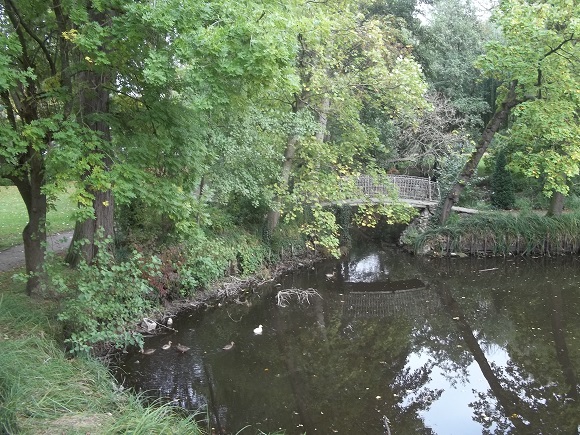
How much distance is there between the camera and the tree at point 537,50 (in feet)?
39.3

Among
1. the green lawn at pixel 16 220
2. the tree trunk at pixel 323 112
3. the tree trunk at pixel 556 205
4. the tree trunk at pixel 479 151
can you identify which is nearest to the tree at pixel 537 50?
the tree trunk at pixel 479 151

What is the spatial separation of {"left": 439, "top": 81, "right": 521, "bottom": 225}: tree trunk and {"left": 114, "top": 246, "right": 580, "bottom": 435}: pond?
4179 millimetres

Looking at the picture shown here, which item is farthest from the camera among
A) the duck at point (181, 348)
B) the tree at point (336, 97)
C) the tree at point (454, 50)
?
the tree at point (454, 50)

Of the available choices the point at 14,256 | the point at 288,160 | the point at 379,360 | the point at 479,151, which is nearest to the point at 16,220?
the point at 14,256

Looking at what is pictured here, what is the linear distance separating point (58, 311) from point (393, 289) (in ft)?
29.9

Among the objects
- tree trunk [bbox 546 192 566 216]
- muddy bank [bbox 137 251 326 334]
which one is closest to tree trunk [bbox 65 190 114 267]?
muddy bank [bbox 137 251 326 334]

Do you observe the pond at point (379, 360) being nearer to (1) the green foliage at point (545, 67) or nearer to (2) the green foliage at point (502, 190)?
(1) the green foliage at point (545, 67)

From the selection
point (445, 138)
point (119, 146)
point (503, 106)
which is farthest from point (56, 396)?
point (445, 138)

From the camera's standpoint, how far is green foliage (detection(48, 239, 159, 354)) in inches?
272

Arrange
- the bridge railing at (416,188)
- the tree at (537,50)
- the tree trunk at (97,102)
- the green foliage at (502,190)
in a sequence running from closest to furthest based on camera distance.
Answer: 1. the tree trunk at (97,102)
2. the tree at (537,50)
3. the bridge railing at (416,188)
4. the green foliage at (502,190)

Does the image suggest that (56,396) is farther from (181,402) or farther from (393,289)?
(393,289)

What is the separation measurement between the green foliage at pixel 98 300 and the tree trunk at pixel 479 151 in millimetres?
12255

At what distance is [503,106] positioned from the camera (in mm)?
15508

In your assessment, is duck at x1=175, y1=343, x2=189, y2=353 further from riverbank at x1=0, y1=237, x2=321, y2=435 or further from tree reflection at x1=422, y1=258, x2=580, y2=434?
tree reflection at x1=422, y1=258, x2=580, y2=434
